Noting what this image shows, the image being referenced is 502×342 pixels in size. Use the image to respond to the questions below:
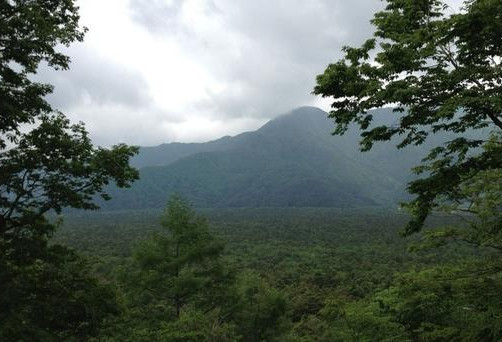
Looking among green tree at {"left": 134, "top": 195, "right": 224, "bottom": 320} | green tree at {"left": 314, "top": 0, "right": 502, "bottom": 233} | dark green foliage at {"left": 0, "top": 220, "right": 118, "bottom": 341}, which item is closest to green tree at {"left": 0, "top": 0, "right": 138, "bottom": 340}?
dark green foliage at {"left": 0, "top": 220, "right": 118, "bottom": 341}

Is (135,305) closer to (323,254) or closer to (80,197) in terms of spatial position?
(80,197)

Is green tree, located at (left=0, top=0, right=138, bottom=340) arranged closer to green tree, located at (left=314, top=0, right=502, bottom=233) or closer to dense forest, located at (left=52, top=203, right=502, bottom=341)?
dense forest, located at (left=52, top=203, right=502, bottom=341)

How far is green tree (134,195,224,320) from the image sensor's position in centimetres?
2020

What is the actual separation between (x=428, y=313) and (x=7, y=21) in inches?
458

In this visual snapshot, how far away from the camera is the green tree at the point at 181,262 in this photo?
66.3 ft

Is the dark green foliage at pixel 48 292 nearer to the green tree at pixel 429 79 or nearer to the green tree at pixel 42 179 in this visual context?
the green tree at pixel 42 179

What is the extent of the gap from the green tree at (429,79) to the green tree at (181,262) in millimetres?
13323

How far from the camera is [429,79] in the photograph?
816 centimetres

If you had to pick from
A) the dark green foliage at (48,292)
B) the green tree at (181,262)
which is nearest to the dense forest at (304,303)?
the green tree at (181,262)

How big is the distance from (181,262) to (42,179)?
11294 millimetres

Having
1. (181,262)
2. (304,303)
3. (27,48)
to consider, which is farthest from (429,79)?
(304,303)

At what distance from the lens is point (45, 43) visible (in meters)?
10.1

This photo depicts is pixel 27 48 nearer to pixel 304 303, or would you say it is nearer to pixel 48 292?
pixel 48 292

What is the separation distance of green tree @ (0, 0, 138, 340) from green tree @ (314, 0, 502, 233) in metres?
5.74
